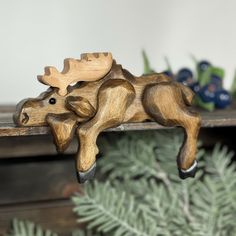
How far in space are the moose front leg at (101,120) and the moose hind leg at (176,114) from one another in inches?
0.9

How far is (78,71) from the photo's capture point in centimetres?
48

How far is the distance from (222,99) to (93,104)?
0.76 ft

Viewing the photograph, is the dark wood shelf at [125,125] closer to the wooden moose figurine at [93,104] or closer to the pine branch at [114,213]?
the wooden moose figurine at [93,104]

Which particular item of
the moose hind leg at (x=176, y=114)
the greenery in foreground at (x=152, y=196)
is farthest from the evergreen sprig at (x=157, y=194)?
the moose hind leg at (x=176, y=114)

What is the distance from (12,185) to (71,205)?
0.27 ft

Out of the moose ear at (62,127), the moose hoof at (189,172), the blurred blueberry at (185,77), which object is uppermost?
the moose ear at (62,127)

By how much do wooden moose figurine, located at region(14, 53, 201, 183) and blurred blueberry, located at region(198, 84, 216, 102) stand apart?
5.7 inches

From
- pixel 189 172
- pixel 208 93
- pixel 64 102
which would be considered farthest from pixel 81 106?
pixel 208 93

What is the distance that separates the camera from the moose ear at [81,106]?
48cm

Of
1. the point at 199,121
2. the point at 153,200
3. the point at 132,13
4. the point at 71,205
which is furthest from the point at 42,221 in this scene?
the point at 132,13

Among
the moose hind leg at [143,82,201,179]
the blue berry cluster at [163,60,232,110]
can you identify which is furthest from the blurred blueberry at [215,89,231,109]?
the moose hind leg at [143,82,201,179]

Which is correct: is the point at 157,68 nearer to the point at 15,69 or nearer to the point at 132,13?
the point at 132,13

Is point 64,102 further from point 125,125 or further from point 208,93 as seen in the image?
point 208,93

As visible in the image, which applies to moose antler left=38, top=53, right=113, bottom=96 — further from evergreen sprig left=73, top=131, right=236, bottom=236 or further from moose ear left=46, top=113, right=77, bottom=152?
evergreen sprig left=73, top=131, right=236, bottom=236
